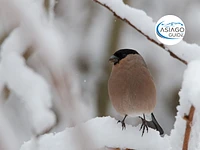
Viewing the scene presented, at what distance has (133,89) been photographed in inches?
45.3

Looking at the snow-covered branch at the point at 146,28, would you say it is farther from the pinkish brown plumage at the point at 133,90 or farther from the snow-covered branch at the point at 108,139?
the pinkish brown plumage at the point at 133,90

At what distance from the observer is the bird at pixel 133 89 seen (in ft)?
3.73

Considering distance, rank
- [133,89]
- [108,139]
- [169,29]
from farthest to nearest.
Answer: [133,89] < [169,29] < [108,139]

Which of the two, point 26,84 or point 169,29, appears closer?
point 26,84

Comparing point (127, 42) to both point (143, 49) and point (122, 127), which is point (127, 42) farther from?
point (122, 127)

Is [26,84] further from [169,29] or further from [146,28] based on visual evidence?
[169,29]

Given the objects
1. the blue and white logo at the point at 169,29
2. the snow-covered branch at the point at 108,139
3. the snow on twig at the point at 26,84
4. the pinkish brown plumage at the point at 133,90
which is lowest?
the snow-covered branch at the point at 108,139

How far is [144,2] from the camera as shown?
9.21 feet

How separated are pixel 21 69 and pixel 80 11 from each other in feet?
6.92

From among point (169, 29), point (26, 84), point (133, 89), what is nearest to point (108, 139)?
point (26, 84)

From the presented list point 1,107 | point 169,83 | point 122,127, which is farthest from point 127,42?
point 1,107

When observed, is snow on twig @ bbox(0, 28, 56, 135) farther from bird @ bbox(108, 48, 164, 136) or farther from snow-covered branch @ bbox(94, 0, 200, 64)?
bird @ bbox(108, 48, 164, 136)

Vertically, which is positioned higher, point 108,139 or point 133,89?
point 133,89

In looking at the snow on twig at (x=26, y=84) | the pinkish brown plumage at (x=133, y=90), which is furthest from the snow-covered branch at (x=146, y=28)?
the pinkish brown plumage at (x=133, y=90)
